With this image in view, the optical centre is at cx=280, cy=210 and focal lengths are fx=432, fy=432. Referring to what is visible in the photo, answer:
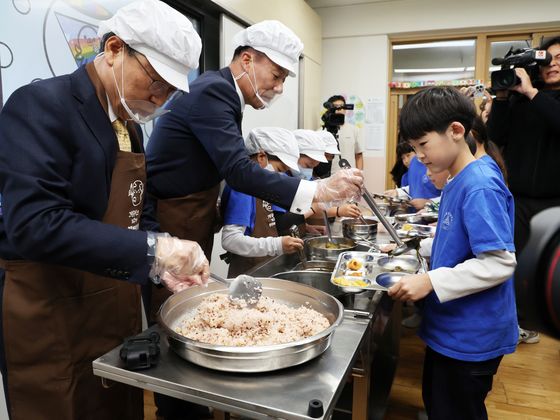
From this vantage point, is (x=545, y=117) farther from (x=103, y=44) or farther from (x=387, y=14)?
(x=387, y=14)

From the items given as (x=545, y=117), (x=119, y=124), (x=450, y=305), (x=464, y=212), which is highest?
(x=545, y=117)

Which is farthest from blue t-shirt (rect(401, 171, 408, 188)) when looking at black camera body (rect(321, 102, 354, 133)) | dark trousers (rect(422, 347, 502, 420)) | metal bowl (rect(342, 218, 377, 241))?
dark trousers (rect(422, 347, 502, 420))

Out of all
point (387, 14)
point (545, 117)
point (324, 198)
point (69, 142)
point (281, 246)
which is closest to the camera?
point (69, 142)

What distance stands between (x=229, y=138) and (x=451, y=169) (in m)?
0.69

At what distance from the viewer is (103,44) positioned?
3.50 ft

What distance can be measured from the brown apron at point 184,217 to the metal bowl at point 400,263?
0.65 m

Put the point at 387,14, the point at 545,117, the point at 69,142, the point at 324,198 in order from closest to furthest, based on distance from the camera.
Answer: the point at 69,142 → the point at 324,198 → the point at 545,117 → the point at 387,14

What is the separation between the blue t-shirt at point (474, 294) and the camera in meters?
1.13

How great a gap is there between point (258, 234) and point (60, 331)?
3.19 ft

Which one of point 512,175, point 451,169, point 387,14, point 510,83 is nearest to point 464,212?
point 451,169

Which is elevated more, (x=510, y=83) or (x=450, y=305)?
(x=510, y=83)

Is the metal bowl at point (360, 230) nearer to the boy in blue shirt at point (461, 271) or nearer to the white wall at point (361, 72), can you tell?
the boy in blue shirt at point (461, 271)

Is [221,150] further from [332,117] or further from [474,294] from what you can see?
[332,117]

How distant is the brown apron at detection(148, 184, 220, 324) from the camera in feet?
4.97
